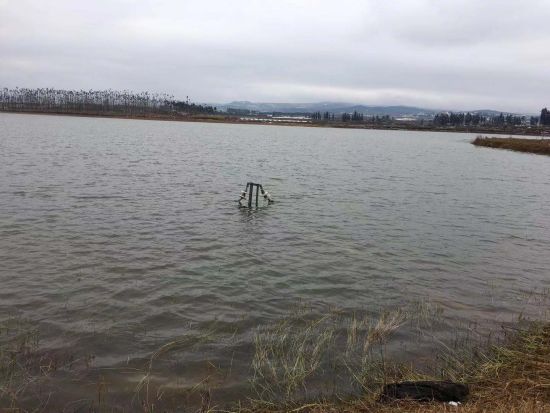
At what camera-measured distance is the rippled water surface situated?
10.2 metres

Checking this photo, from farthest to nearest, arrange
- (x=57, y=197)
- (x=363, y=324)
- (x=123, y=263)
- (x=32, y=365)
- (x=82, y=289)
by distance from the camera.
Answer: (x=57, y=197) < (x=123, y=263) < (x=82, y=289) < (x=363, y=324) < (x=32, y=365)

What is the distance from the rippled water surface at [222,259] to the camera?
10.2m

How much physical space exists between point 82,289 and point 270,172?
31.6 metres

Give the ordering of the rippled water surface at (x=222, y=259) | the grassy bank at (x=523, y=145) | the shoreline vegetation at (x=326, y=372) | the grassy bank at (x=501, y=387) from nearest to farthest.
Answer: the grassy bank at (x=501, y=387) < the shoreline vegetation at (x=326, y=372) < the rippled water surface at (x=222, y=259) < the grassy bank at (x=523, y=145)

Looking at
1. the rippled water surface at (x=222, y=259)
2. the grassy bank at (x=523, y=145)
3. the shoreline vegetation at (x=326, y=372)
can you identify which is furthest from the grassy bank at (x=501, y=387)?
the grassy bank at (x=523, y=145)

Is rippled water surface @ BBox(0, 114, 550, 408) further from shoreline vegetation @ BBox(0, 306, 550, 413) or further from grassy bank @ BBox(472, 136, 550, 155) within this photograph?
grassy bank @ BBox(472, 136, 550, 155)

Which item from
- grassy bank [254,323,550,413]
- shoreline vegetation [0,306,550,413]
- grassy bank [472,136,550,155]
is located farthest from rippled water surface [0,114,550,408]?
grassy bank [472,136,550,155]

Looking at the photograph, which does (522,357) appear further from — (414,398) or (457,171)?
(457,171)

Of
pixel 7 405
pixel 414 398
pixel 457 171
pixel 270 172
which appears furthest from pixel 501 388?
pixel 457 171

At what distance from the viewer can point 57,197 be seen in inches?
953

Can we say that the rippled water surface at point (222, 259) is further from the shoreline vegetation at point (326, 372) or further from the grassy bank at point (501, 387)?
the grassy bank at point (501, 387)

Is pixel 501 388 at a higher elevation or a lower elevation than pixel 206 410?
higher

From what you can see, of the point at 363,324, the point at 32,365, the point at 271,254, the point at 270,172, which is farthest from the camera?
the point at 270,172

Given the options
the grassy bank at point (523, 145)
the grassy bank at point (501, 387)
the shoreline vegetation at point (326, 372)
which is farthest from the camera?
the grassy bank at point (523, 145)
